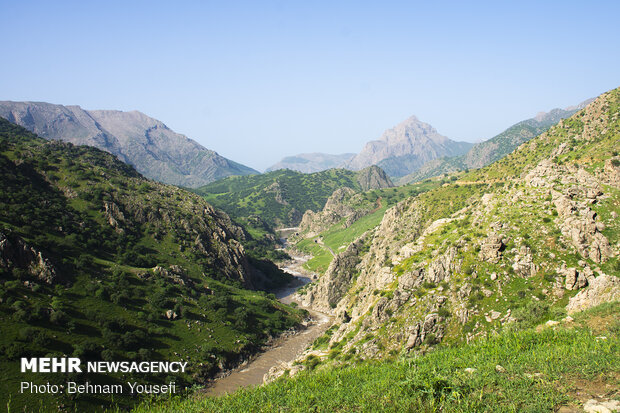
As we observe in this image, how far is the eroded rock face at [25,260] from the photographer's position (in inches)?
3024

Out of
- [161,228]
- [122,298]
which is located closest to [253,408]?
[122,298]

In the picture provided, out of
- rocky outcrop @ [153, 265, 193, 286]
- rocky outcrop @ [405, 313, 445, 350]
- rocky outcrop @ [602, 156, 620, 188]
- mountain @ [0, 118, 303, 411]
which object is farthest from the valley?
rocky outcrop @ [153, 265, 193, 286]

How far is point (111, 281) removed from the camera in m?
91.7

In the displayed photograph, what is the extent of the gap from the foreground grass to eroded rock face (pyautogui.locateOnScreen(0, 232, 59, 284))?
256 feet

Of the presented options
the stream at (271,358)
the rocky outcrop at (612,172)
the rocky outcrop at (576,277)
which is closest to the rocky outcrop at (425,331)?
the rocky outcrop at (576,277)

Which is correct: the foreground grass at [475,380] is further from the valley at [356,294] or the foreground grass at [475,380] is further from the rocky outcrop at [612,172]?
the rocky outcrop at [612,172]

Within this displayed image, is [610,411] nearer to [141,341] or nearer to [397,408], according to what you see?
[397,408]

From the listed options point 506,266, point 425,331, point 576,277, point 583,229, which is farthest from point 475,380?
point 583,229

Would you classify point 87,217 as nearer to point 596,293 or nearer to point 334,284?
point 334,284

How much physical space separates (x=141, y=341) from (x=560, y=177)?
94.8 m

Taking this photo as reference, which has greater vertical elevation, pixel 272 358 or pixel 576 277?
pixel 576 277

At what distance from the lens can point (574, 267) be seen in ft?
156

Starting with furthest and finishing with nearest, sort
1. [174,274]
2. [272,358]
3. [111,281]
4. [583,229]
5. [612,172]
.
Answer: [174,274] → [272,358] → [111,281] → [612,172] → [583,229]

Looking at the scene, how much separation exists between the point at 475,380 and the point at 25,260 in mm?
98646
